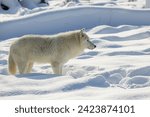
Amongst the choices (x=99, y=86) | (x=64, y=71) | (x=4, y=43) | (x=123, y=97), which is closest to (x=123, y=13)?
(x=4, y=43)

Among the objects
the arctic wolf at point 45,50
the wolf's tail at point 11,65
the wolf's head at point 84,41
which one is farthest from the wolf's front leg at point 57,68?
the wolf's tail at point 11,65

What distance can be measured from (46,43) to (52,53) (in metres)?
0.22

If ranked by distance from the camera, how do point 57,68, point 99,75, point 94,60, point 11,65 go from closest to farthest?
point 99,75 < point 57,68 < point 11,65 < point 94,60

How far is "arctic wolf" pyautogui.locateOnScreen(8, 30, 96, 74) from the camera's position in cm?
796

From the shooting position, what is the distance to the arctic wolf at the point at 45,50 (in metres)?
7.96

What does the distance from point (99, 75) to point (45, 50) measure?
1507 mm

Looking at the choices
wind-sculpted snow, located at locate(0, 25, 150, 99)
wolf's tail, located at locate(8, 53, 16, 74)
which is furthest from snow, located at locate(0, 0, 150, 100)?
wolf's tail, located at locate(8, 53, 16, 74)

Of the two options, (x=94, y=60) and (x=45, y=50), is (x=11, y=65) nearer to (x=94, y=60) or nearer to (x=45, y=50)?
(x=45, y=50)

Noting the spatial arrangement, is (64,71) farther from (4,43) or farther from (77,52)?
(4,43)

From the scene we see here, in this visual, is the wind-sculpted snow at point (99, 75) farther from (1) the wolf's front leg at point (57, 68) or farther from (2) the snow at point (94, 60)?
(1) the wolf's front leg at point (57, 68)

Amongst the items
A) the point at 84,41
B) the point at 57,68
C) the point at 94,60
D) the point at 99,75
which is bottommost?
the point at 94,60

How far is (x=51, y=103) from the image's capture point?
5613mm

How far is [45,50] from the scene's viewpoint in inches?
319

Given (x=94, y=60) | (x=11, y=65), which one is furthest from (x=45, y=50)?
(x=94, y=60)
